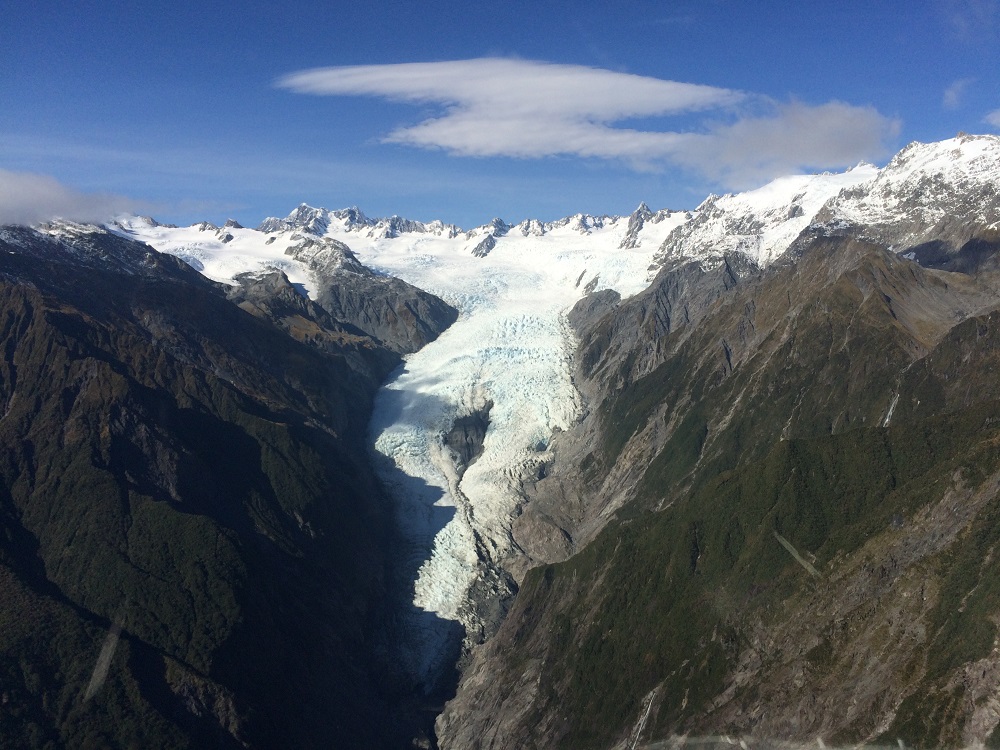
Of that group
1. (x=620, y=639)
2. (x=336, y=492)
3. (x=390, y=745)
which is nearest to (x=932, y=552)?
(x=620, y=639)

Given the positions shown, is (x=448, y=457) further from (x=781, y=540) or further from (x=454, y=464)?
(x=781, y=540)

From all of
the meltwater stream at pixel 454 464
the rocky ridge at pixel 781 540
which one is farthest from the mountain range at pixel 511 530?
the meltwater stream at pixel 454 464

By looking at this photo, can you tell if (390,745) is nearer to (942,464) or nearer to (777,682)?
(777,682)

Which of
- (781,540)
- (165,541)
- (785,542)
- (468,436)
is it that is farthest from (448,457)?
(785,542)

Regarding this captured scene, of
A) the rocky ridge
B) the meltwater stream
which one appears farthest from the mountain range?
the meltwater stream

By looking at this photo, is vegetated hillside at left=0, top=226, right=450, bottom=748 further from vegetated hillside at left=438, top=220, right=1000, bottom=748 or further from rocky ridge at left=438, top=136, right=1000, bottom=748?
vegetated hillside at left=438, top=220, right=1000, bottom=748

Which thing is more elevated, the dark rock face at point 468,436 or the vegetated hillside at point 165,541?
the dark rock face at point 468,436

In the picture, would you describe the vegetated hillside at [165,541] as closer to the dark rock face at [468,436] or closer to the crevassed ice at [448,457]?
Answer: the crevassed ice at [448,457]
